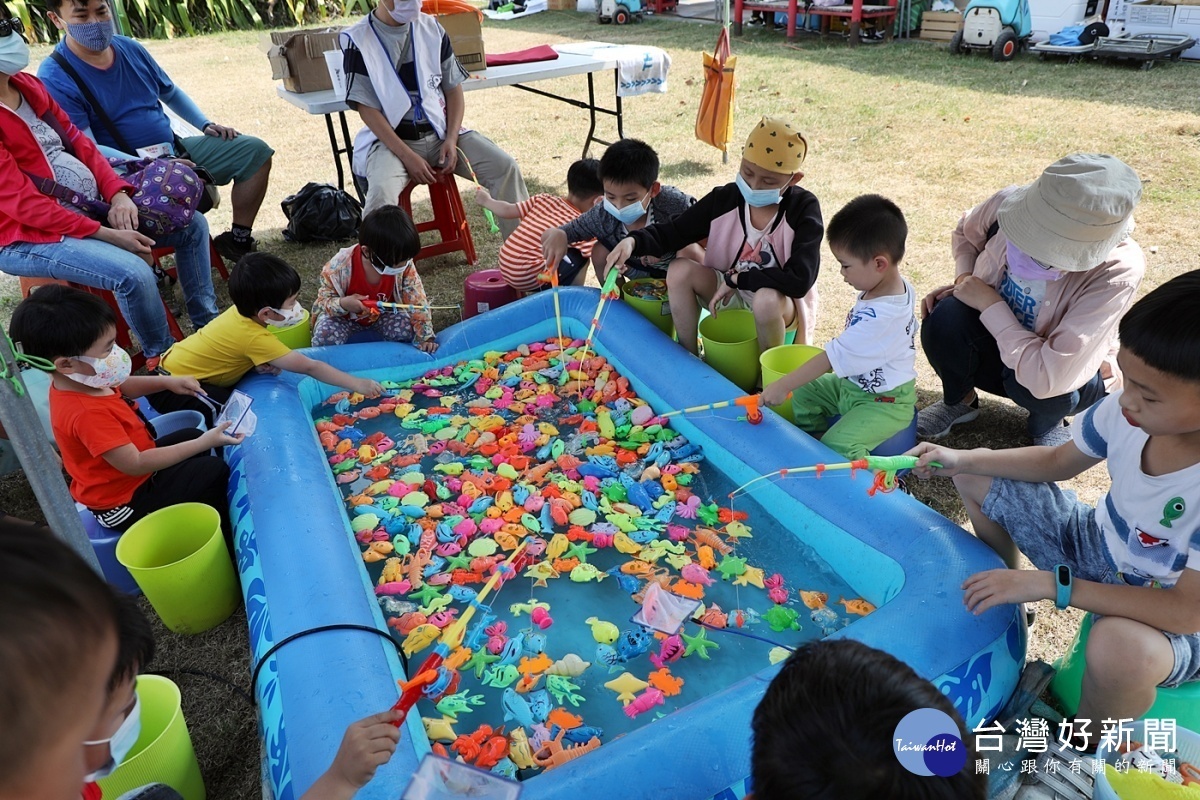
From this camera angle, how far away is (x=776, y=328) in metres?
3.13

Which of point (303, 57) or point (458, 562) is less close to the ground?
point (303, 57)

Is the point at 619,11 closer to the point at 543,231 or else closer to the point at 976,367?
the point at 543,231

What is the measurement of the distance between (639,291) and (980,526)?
192 cm

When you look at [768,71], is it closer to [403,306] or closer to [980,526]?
[403,306]

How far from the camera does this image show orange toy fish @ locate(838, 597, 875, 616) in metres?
2.20

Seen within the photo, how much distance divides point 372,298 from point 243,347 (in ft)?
2.36

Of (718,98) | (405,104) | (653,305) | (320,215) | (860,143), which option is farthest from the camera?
(860,143)

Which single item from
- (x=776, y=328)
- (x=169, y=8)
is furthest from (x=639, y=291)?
(x=169, y=8)

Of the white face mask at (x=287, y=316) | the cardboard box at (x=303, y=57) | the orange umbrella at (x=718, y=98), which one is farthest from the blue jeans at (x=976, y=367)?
the cardboard box at (x=303, y=57)

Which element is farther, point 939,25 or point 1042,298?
point 939,25

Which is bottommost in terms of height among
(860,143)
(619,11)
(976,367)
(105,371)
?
(976,367)

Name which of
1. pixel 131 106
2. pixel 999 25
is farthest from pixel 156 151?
pixel 999 25

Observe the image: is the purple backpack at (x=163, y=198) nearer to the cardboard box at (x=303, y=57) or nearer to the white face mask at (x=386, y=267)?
the white face mask at (x=386, y=267)

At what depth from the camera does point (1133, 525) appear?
1.75 m
